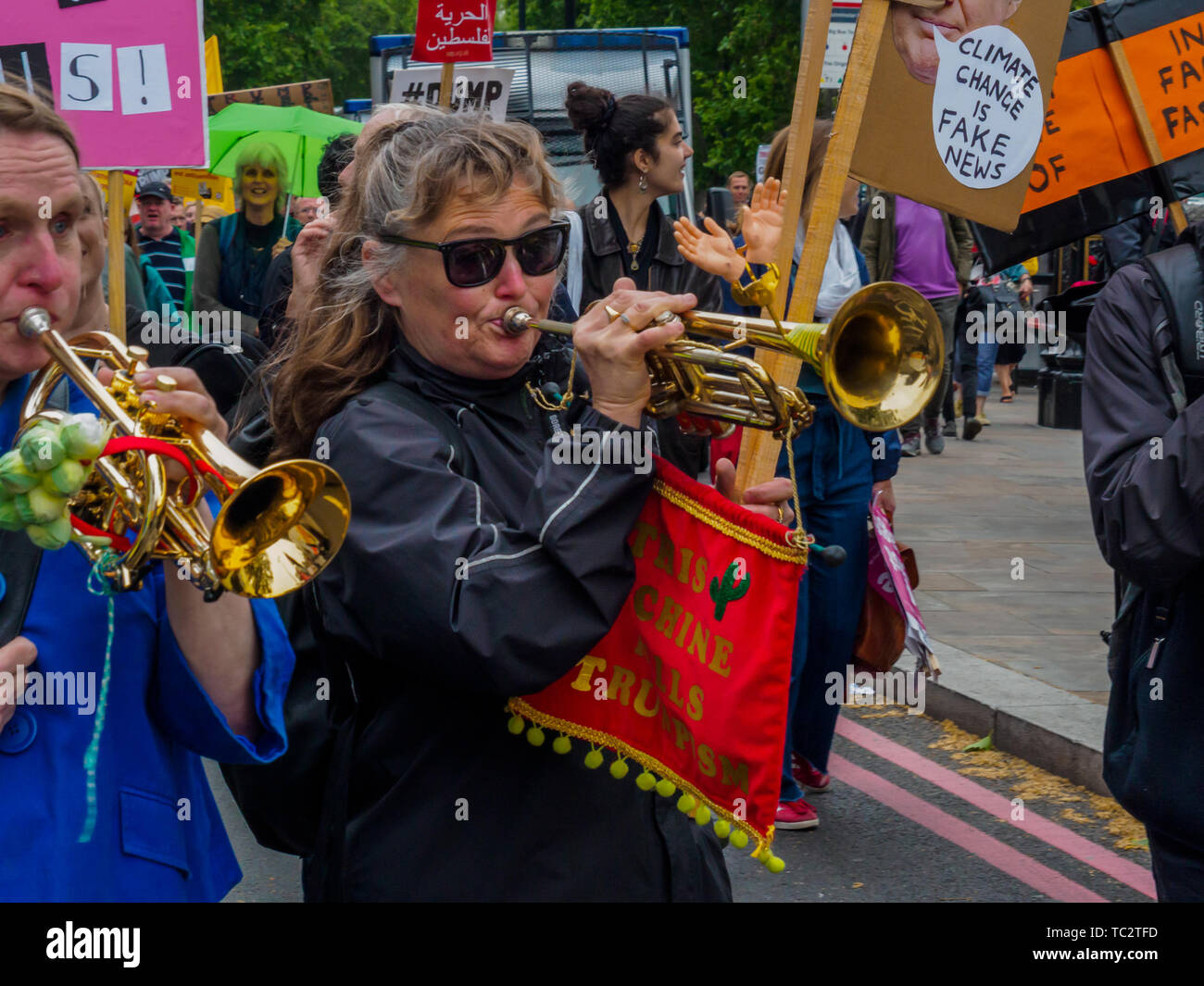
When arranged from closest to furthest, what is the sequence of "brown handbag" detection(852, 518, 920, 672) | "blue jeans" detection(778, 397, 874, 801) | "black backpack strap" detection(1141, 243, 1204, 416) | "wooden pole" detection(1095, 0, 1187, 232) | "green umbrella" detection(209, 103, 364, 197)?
"black backpack strap" detection(1141, 243, 1204, 416)
"wooden pole" detection(1095, 0, 1187, 232)
"blue jeans" detection(778, 397, 874, 801)
"brown handbag" detection(852, 518, 920, 672)
"green umbrella" detection(209, 103, 364, 197)

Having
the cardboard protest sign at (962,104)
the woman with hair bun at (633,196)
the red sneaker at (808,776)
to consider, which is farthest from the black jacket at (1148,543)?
the woman with hair bun at (633,196)

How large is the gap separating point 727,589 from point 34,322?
97 cm

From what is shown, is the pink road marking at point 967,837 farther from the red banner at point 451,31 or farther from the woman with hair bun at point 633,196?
the red banner at point 451,31

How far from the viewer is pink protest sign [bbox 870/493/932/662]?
16.4 ft

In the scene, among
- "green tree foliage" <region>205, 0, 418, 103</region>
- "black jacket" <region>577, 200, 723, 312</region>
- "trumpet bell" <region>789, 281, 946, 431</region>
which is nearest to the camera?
"trumpet bell" <region>789, 281, 946, 431</region>

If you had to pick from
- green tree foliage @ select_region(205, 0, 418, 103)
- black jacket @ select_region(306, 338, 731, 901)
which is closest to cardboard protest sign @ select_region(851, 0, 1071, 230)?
black jacket @ select_region(306, 338, 731, 901)

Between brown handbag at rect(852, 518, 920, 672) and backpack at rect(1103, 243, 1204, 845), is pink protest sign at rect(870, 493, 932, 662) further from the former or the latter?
backpack at rect(1103, 243, 1204, 845)

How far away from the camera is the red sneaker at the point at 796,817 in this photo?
5.02 metres

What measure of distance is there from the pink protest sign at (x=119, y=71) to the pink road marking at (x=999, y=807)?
3.33m

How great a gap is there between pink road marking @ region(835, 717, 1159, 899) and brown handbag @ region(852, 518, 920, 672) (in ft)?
2.05

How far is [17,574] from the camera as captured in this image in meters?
1.94

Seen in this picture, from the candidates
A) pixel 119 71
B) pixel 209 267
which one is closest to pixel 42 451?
pixel 119 71

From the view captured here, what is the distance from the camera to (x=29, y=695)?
1912 mm
